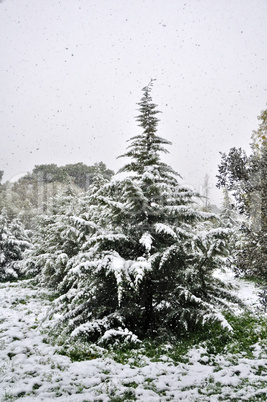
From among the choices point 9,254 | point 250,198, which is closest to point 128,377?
point 250,198

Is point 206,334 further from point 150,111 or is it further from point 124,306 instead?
point 150,111

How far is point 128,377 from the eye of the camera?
4184mm

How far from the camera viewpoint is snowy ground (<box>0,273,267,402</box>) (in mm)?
3688

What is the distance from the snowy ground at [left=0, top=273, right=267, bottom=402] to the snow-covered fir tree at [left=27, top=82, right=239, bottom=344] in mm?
731

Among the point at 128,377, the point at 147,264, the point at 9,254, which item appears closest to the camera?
the point at 128,377

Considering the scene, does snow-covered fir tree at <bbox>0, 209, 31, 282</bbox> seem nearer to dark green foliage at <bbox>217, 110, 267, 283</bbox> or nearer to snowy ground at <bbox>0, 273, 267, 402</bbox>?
snowy ground at <bbox>0, 273, 267, 402</bbox>

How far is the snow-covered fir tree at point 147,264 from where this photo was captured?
213 inches

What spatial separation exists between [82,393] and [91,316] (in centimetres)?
219

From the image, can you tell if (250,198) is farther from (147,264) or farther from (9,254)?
(9,254)

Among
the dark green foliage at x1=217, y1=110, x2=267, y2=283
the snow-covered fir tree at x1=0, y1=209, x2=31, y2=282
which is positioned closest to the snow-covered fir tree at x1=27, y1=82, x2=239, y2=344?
the dark green foliage at x1=217, y1=110, x2=267, y2=283

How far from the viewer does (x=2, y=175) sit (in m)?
60.1

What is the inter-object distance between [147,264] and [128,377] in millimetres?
1900

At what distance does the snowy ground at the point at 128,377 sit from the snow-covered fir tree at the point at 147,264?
73 centimetres

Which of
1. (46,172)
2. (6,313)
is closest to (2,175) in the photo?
(46,172)
